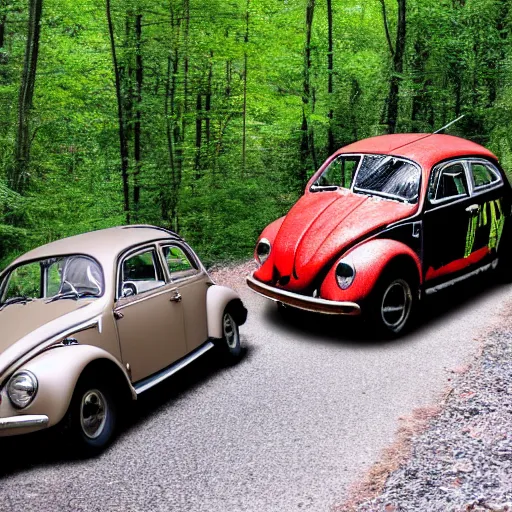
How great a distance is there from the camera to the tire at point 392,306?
21.2ft

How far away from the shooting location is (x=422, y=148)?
7562mm

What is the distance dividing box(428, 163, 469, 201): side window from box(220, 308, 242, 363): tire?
2.79m

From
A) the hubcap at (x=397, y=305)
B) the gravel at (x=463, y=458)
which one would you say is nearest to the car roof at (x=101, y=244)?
the hubcap at (x=397, y=305)

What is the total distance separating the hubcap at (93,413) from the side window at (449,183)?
14.7ft

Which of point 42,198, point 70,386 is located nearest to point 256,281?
point 70,386

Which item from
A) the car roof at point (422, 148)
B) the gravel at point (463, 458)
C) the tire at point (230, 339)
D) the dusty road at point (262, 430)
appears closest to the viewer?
the gravel at point (463, 458)

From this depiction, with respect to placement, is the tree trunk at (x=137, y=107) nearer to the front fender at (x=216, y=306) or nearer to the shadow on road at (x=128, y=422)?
the front fender at (x=216, y=306)

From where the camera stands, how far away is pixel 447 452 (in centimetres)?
416

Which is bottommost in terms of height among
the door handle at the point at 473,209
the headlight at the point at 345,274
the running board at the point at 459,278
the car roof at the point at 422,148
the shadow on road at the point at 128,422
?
the shadow on road at the point at 128,422

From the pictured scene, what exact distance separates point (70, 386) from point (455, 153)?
563 centimetres

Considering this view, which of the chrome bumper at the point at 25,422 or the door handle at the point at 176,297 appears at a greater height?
the door handle at the point at 176,297

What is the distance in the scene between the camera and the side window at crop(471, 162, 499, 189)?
25.7ft

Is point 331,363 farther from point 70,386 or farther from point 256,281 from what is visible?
point 70,386

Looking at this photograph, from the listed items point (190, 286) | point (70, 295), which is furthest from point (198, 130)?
point (70, 295)
